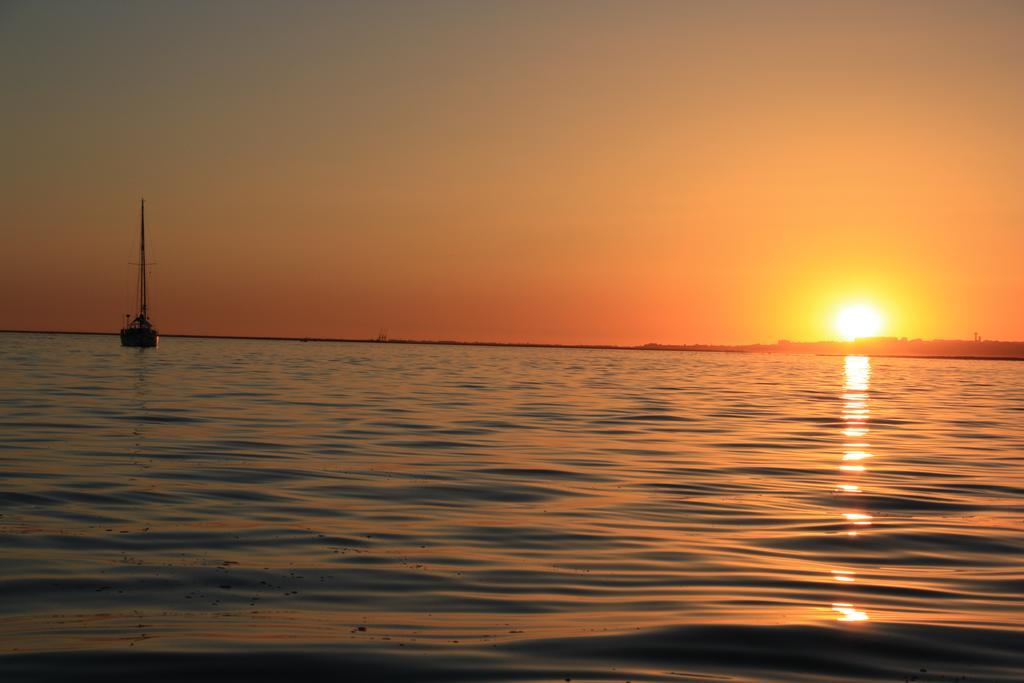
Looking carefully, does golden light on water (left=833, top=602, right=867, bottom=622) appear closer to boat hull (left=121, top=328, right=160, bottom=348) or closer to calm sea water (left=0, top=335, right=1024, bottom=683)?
calm sea water (left=0, top=335, right=1024, bottom=683)

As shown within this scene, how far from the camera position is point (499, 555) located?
12.9m

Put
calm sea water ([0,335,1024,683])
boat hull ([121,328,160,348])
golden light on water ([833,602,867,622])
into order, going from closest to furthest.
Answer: calm sea water ([0,335,1024,683])
golden light on water ([833,602,867,622])
boat hull ([121,328,160,348])

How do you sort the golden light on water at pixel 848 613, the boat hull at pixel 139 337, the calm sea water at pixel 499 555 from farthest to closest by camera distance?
1. the boat hull at pixel 139 337
2. the golden light on water at pixel 848 613
3. the calm sea water at pixel 499 555

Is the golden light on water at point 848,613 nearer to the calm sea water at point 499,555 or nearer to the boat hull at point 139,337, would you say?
the calm sea water at point 499,555

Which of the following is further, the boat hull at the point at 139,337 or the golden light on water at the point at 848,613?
the boat hull at the point at 139,337

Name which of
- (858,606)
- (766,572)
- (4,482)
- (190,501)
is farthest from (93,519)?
(858,606)

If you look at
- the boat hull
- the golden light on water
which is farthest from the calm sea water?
the boat hull

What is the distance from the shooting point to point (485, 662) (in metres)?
8.41

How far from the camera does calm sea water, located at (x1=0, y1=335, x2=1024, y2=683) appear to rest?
28.4 feet

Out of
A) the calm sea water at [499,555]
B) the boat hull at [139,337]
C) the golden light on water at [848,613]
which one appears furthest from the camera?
the boat hull at [139,337]

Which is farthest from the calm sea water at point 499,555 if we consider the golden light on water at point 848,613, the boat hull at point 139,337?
the boat hull at point 139,337

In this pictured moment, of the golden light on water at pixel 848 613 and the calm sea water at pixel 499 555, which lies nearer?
the calm sea water at pixel 499 555

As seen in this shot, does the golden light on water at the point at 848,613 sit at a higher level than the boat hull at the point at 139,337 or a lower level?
lower

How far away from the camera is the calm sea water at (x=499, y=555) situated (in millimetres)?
8664
